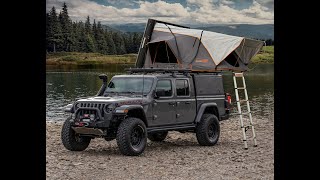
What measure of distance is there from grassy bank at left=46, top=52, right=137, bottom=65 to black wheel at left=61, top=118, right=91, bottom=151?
338 ft

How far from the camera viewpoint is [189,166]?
13367 millimetres

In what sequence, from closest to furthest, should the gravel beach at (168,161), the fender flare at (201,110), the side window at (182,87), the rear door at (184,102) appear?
1. the gravel beach at (168,161)
2. the rear door at (184,102)
3. the side window at (182,87)
4. the fender flare at (201,110)

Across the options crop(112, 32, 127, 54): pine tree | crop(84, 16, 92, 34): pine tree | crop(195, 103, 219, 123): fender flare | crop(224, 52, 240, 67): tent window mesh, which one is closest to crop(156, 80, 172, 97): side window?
crop(195, 103, 219, 123): fender flare

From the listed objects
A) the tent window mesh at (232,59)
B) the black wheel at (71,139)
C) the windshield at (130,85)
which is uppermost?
the tent window mesh at (232,59)

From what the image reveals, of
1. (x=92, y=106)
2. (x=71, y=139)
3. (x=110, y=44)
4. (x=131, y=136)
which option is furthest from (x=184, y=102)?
(x=110, y=44)

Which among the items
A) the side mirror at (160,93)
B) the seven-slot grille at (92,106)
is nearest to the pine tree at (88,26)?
the side mirror at (160,93)

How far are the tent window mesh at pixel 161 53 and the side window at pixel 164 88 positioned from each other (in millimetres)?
2816

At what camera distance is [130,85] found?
51.5ft

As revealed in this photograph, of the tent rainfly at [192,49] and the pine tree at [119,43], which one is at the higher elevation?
the pine tree at [119,43]

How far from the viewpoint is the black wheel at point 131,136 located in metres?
14.1

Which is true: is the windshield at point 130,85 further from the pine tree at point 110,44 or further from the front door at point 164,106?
the pine tree at point 110,44

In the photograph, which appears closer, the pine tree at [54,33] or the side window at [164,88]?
the side window at [164,88]

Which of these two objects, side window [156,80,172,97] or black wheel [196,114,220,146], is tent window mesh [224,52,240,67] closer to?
black wheel [196,114,220,146]

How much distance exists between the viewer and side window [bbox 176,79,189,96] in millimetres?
16438
